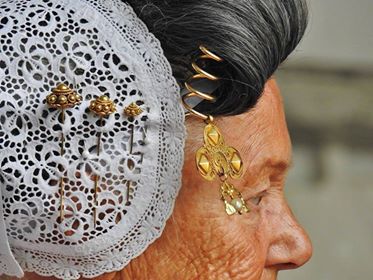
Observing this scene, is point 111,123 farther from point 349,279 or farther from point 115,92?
point 349,279

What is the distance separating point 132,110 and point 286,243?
370 millimetres

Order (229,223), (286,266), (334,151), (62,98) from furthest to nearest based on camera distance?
1. (334,151)
2. (286,266)
3. (229,223)
4. (62,98)

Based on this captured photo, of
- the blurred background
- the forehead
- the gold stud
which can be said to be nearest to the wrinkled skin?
the forehead

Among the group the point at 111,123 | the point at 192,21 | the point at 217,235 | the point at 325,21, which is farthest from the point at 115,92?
the point at 325,21

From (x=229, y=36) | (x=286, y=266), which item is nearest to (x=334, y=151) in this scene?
(x=286, y=266)

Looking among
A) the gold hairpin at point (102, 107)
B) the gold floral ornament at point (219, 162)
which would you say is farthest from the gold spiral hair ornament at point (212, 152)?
the gold hairpin at point (102, 107)

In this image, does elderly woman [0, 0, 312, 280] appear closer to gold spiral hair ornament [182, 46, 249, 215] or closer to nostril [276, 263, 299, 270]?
gold spiral hair ornament [182, 46, 249, 215]

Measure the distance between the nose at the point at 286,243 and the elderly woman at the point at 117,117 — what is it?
137mm

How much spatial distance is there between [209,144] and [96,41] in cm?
21

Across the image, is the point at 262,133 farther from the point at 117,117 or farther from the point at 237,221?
the point at 117,117

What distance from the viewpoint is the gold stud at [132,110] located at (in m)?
1.66

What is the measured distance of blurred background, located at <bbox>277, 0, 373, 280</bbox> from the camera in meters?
4.04

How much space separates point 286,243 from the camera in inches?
73.6

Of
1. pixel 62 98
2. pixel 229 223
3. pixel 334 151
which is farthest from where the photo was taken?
pixel 334 151
